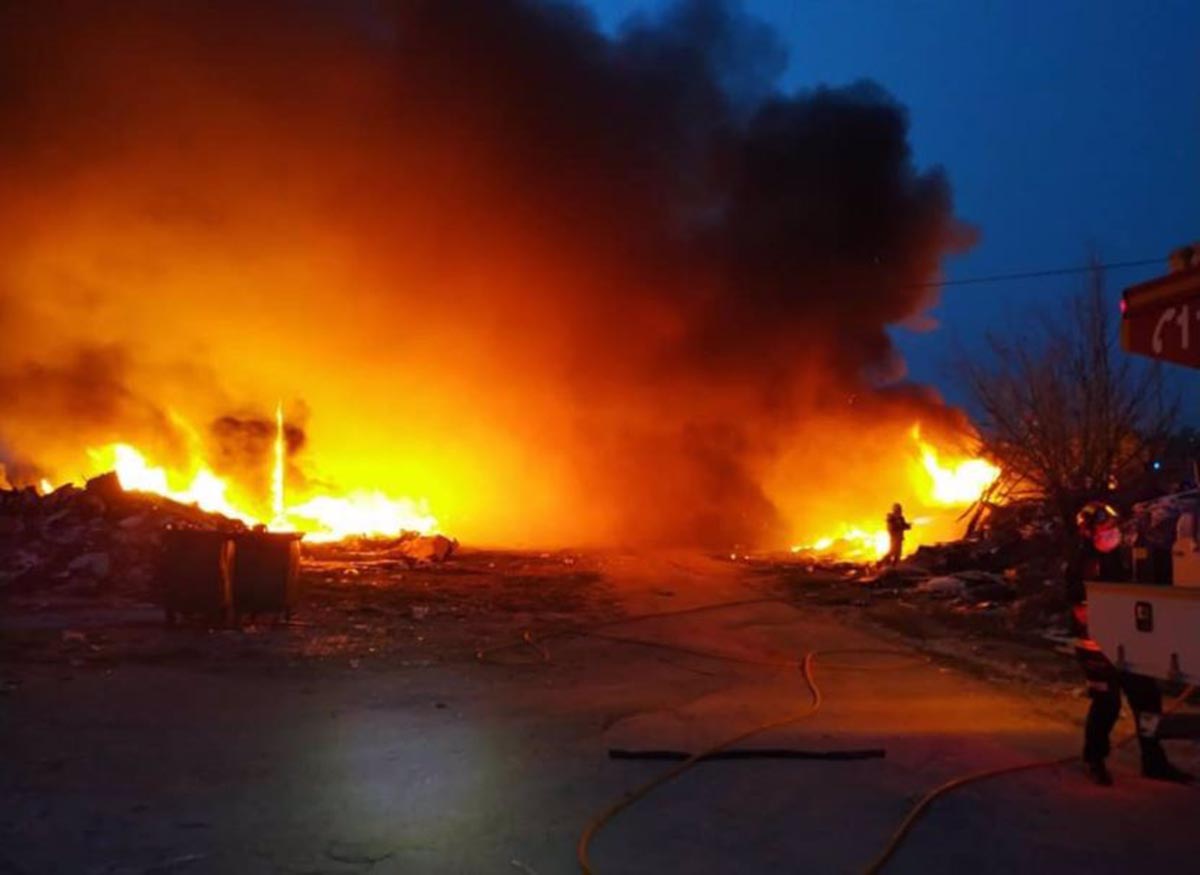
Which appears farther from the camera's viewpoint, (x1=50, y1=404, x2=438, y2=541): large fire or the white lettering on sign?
(x1=50, y1=404, x2=438, y2=541): large fire

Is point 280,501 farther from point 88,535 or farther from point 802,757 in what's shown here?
point 802,757

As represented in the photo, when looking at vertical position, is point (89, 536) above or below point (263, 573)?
above

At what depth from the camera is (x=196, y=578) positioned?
10.3m

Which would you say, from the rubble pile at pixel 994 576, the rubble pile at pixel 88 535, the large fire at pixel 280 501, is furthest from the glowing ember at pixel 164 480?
the rubble pile at pixel 994 576

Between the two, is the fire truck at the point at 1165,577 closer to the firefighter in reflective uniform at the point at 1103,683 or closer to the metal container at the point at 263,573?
the firefighter in reflective uniform at the point at 1103,683

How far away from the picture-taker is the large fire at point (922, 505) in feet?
70.7

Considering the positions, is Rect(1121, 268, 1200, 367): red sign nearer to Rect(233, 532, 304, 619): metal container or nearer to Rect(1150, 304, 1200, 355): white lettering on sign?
Rect(1150, 304, 1200, 355): white lettering on sign

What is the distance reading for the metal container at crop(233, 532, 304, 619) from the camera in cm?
1061

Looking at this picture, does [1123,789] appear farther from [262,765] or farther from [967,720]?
[262,765]

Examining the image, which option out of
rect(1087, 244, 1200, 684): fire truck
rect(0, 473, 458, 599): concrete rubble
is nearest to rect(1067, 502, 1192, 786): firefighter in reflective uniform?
rect(1087, 244, 1200, 684): fire truck

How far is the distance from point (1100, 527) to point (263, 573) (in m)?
8.29

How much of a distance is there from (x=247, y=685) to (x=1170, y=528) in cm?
602

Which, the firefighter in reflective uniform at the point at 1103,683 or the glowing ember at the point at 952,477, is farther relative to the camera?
the glowing ember at the point at 952,477

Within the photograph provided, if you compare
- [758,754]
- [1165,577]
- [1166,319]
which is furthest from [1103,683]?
[1166,319]
